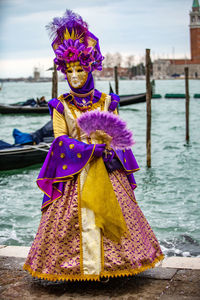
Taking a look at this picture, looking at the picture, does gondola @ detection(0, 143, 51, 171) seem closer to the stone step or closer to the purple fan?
the stone step

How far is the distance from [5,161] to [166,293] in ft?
26.4

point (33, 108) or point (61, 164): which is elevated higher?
point (61, 164)

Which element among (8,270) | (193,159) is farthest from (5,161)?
(8,270)

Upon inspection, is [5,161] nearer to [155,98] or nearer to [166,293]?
[166,293]

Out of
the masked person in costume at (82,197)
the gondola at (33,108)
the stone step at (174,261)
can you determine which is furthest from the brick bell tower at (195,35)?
the masked person in costume at (82,197)

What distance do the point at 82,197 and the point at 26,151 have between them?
7682 millimetres

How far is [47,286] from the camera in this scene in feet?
9.23

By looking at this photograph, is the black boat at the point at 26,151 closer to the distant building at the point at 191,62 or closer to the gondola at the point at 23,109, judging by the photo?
the gondola at the point at 23,109

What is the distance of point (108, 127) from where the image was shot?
2750 mm

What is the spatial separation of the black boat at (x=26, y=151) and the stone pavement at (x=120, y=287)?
712 cm

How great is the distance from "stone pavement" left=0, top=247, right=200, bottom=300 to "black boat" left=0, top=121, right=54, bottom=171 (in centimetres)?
712

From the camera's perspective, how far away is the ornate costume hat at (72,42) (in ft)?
9.42

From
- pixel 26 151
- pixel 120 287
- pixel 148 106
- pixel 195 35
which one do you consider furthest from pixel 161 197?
pixel 195 35

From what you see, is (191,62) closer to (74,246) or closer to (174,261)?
(174,261)
